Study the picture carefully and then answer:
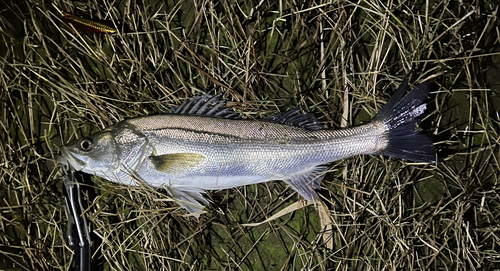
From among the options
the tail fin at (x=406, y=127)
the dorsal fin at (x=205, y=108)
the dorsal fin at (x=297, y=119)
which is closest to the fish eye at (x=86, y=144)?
the dorsal fin at (x=205, y=108)

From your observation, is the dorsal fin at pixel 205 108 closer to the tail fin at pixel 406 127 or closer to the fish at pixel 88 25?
the fish at pixel 88 25

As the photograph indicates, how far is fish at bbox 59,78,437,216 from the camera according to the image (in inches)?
111

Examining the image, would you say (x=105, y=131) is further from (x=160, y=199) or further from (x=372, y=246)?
(x=372, y=246)

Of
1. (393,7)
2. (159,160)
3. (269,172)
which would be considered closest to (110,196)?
(159,160)

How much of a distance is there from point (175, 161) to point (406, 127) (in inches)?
75.2

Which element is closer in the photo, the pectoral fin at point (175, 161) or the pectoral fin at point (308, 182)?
the pectoral fin at point (175, 161)

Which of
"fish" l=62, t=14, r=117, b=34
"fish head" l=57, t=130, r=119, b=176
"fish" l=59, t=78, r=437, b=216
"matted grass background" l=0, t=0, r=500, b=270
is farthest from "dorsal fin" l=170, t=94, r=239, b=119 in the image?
"fish" l=62, t=14, r=117, b=34

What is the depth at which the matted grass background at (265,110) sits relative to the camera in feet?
10.4

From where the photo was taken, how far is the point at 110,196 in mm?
3256

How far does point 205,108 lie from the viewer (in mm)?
2977

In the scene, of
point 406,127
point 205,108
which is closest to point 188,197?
point 205,108

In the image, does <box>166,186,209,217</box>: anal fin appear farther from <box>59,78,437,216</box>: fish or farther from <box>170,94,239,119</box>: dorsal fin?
<box>170,94,239,119</box>: dorsal fin

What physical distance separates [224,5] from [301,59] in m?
0.87

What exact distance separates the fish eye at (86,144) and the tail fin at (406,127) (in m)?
2.34
